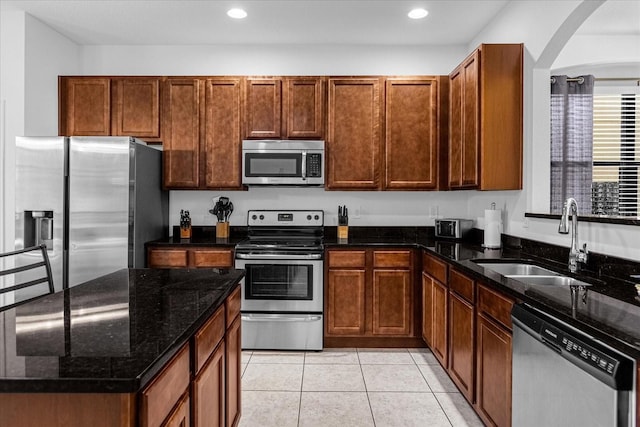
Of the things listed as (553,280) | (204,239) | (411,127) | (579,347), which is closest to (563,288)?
(553,280)

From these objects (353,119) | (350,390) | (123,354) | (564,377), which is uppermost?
(353,119)

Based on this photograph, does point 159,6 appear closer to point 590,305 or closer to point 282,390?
point 282,390

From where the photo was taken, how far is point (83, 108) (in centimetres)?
414

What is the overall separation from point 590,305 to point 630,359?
A: 17.6 inches

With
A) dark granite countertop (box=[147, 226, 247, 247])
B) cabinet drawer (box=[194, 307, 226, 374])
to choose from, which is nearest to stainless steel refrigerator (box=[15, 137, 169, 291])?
dark granite countertop (box=[147, 226, 247, 247])

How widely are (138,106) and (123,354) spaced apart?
3.55 metres

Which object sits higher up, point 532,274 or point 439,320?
point 532,274

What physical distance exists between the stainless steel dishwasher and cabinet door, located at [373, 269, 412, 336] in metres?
1.85

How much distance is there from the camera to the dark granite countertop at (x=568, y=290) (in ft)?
4.44

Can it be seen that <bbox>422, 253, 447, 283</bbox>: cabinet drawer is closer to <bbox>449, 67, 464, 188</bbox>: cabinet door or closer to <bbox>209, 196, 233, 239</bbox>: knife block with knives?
<bbox>449, 67, 464, 188</bbox>: cabinet door

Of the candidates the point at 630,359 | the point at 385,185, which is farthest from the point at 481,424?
the point at 385,185

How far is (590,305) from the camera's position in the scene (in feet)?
5.33

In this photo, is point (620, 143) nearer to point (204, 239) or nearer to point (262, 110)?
point (262, 110)

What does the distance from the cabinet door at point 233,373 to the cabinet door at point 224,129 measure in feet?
6.96
